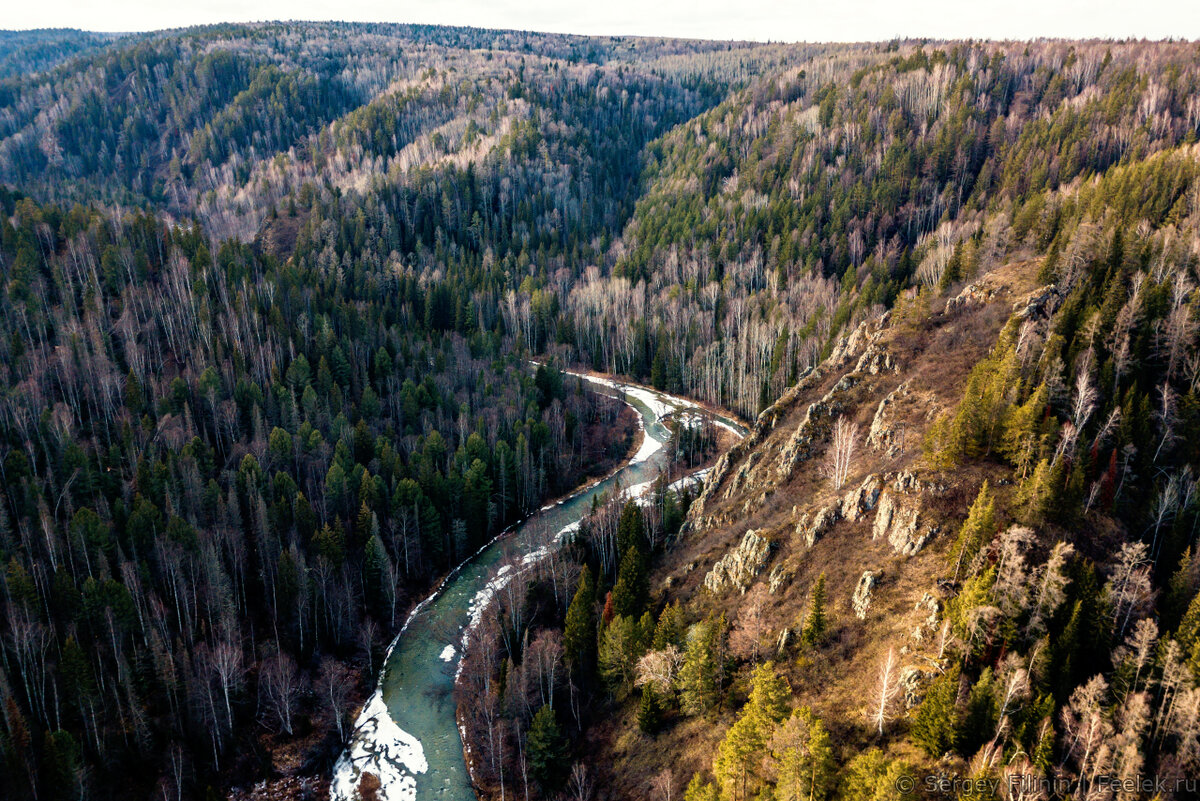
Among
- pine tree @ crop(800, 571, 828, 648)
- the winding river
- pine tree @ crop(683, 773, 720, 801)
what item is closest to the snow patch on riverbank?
the winding river

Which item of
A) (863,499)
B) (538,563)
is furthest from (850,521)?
(538,563)

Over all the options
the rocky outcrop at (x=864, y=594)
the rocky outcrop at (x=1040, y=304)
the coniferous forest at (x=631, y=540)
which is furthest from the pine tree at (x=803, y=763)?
the rocky outcrop at (x=1040, y=304)

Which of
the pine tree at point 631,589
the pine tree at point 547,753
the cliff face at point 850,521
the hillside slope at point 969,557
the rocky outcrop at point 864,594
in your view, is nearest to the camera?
the hillside slope at point 969,557

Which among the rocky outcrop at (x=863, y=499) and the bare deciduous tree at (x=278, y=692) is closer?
the rocky outcrop at (x=863, y=499)

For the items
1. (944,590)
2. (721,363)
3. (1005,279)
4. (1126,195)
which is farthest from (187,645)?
(1126,195)

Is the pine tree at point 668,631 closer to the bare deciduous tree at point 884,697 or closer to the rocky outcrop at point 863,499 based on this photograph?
the rocky outcrop at point 863,499

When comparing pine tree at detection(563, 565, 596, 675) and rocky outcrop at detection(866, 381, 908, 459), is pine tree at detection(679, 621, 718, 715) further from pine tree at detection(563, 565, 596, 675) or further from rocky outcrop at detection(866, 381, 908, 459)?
rocky outcrop at detection(866, 381, 908, 459)
